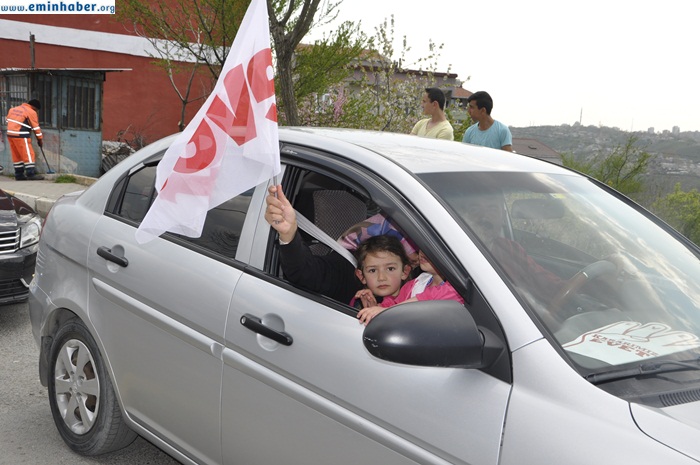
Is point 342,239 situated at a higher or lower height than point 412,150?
lower

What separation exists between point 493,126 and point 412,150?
484cm

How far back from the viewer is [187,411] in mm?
2855

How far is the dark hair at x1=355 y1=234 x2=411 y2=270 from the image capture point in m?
2.72

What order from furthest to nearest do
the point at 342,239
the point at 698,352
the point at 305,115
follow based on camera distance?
the point at 305,115, the point at 342,239, the point at 698,352

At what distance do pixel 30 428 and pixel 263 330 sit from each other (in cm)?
224

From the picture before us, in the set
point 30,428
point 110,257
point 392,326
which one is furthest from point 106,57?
point 392,326

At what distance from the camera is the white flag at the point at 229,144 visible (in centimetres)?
244

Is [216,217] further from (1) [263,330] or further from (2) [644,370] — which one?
(2) [644,370]

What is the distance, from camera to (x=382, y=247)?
2715mm

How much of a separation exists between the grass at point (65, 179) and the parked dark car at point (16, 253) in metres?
10.4

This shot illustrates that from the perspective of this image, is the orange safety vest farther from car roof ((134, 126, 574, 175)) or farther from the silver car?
car roof ((134, 126, 574, 175))

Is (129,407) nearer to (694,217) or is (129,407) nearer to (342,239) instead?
(342,239)

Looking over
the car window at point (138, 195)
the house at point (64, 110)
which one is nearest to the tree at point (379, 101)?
the house at point (64, 110)

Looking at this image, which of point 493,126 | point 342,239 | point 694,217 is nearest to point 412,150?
point 342,239
